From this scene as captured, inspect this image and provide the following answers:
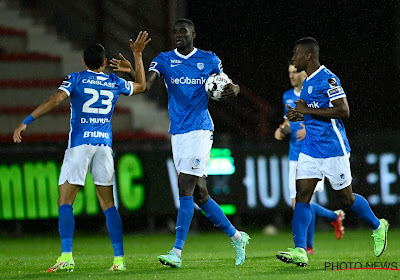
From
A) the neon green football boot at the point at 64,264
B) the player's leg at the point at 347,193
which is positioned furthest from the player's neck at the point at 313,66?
the neon green football boot at the point at 64,264

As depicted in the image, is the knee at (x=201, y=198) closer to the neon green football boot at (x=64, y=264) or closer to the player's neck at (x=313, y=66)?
the neon green football boot at (x=64, y=264)

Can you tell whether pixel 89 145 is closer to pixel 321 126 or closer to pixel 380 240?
pixel 321 126

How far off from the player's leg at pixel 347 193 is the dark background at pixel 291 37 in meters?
9.04

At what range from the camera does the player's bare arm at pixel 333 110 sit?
642 centimetres

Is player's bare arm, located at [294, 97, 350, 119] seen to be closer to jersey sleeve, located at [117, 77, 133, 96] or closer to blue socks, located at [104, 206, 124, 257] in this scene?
jersey sleeve, located at [117, 77, 133, 96]

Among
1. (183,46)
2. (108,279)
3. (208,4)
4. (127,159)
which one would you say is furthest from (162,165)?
(208,4)

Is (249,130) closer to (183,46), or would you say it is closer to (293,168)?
(293,168)

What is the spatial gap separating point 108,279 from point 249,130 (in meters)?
9.07

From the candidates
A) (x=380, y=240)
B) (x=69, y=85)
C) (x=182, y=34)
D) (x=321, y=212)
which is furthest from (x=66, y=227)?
(x=321, y=212)

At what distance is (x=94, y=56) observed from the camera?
6547 mm

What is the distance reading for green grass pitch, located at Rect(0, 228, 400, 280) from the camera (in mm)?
6086

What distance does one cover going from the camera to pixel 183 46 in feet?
22.9

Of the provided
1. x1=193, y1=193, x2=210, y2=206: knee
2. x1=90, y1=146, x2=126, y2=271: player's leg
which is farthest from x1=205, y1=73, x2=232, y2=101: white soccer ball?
x1=90, y1=146, x2=126, y2=271: player's leg

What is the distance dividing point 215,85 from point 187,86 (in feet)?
0.87
